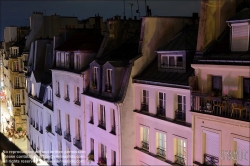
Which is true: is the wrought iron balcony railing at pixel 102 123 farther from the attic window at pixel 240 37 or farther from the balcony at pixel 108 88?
the attic window at pixel 240 37

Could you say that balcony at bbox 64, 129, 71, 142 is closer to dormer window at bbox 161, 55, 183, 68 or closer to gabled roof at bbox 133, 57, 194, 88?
gabled roof at bbox 133, 57, 194, 88

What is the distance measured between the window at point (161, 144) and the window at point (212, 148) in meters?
4.23

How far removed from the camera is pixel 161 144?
23.7m

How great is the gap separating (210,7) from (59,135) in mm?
23321

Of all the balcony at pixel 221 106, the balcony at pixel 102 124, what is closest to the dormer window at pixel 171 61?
the balcony at pixel 221 106

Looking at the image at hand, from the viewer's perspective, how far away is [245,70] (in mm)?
17031

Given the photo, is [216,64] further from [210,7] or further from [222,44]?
[210,7]

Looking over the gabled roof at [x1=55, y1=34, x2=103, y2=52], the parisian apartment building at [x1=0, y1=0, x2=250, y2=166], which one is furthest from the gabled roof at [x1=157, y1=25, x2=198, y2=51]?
the gabled roof at [x1=55, y1=34, x2=103, y2=52]

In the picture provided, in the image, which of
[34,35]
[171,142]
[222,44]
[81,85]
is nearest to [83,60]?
[81,85]

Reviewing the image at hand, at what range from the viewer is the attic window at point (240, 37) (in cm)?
1808

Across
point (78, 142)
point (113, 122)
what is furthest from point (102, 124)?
point (78, 142)

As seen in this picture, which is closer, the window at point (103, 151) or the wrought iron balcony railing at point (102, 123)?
the wrought iron balcony railing at point (102, 123)

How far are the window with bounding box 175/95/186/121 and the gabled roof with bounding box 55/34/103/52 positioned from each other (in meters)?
12.9

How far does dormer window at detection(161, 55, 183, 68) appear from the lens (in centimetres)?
2344
